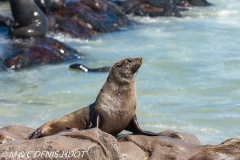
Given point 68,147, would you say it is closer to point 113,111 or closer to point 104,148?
point 104,148

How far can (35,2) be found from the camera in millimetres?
17281

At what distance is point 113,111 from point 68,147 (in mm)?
1302

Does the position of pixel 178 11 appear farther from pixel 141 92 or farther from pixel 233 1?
pixel 141 92

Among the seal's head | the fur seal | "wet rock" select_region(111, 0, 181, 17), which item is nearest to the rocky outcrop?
the seal's head

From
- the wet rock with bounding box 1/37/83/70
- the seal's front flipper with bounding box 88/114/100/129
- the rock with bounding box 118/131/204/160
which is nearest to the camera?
the rock with bounding box 118/131/204/160

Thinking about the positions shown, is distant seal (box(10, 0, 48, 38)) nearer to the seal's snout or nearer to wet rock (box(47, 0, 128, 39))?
wet rock (box(47, 0, 128, 39))

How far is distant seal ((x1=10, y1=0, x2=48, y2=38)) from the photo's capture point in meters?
15.1

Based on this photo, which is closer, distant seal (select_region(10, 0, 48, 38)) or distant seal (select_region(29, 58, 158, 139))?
distant seal (select_region(29, 58, 158, 139))

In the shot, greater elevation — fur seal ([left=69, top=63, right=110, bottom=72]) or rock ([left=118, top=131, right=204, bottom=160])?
rock ([left=118, top=131, right=204, bottom=160])

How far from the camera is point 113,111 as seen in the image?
19.8 ft

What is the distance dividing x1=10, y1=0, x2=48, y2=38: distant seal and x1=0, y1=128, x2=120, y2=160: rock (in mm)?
10275

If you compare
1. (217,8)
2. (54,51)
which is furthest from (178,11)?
(54,51)

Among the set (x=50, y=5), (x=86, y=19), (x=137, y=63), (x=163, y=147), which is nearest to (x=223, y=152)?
(x=163, y=147)

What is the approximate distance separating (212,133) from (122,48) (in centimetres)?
772
